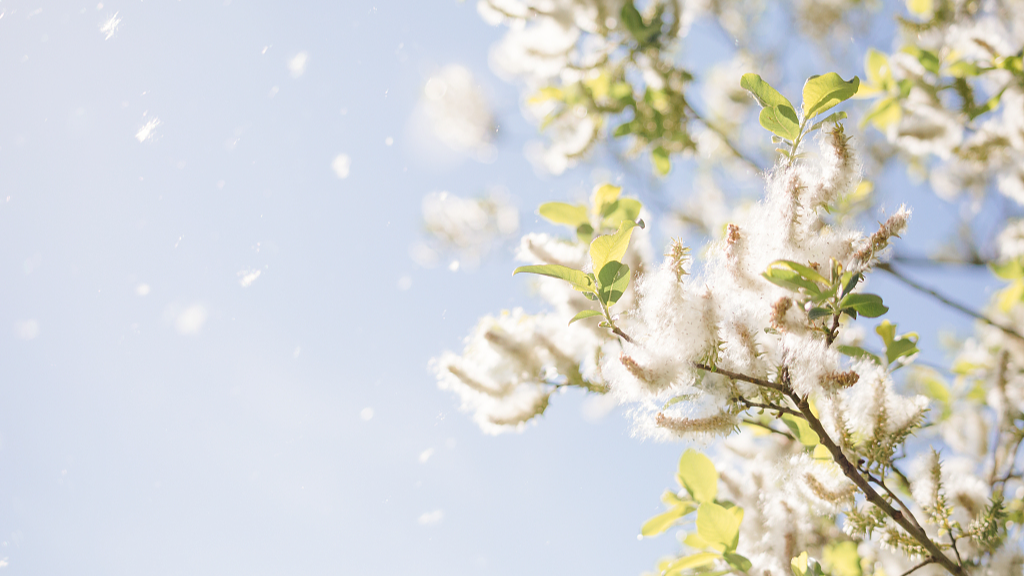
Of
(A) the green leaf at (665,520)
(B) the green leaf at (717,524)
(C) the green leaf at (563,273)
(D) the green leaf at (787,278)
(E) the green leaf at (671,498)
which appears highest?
(C) the green leaf at (563,273)

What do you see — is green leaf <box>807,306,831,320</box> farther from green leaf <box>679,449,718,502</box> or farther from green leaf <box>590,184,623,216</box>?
green leaf <box>590,184,623,216</box>

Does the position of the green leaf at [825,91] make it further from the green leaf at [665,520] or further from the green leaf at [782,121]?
the green leaf at [665,520]

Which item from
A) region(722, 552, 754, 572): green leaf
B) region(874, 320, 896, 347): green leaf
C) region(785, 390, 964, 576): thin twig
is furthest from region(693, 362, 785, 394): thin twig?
region(874, 320, 896, 347): green leaf

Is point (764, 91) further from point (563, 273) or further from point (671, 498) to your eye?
point (671, 498)

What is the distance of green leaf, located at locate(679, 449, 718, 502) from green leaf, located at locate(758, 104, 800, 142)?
437 millimetres

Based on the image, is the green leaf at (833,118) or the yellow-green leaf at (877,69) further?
the yellow-green leaf at (877,69)

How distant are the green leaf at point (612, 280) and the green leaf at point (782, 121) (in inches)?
8.4

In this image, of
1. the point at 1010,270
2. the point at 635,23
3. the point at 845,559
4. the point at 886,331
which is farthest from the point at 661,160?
the point at 845,559

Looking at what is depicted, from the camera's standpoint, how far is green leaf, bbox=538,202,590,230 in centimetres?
98

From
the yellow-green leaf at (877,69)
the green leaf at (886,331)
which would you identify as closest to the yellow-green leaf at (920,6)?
the yellow-green leaf at (877,69)

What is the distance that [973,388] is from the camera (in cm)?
170

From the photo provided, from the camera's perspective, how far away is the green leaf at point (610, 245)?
630 millimetres

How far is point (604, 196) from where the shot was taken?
0.97m

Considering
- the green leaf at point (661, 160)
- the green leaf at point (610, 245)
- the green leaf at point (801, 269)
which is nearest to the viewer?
the green leaf at point (801, 269)
